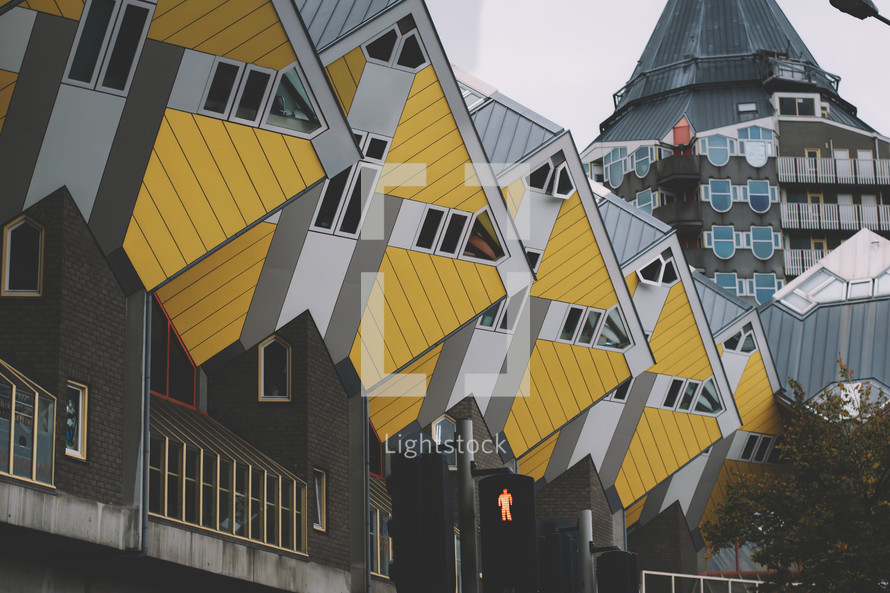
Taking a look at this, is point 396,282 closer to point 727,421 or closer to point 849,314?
point 727,421

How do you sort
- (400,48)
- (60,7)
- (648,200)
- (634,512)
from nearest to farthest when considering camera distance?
(60,7), (400,48), (634,512), (648,200)

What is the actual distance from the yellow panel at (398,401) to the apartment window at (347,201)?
5083 mm

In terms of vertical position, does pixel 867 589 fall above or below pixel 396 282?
below

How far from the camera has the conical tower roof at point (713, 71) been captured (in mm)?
84438

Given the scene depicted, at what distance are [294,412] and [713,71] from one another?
2625 inches

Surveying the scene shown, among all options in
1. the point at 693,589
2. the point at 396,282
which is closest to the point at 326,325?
the point at 396,282

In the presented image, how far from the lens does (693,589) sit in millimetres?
48094

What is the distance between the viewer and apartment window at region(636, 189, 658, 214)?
270ft

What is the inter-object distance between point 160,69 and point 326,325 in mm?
7342

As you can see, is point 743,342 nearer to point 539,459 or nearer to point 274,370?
point 539,459

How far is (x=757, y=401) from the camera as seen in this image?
5056 centimetres

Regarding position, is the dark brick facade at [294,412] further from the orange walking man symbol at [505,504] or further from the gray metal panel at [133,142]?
the orange walking man symbol at [505,504]

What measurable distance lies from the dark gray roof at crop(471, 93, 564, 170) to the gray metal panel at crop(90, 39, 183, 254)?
47.5 ft

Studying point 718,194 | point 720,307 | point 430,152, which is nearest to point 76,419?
point 430,152
